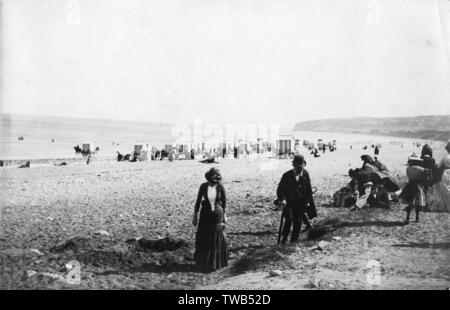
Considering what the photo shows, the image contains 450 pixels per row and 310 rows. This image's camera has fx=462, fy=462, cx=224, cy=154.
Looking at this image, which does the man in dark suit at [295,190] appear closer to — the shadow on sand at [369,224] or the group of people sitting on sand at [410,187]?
the shadow on sand at [369,224]

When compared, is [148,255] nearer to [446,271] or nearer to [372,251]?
[372,251]

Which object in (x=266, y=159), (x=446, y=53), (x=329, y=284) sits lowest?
(x=329, y=284)

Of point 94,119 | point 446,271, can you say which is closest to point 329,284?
point 446,271

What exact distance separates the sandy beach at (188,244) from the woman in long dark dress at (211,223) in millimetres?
260

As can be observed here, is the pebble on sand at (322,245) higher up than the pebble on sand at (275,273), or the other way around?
the pebble on sand at (322,245)

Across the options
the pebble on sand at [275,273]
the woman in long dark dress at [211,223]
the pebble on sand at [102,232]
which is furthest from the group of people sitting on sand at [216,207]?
the pebble on sand at [102,232]

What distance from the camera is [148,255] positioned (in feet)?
25.3

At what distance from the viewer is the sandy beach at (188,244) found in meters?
6.73

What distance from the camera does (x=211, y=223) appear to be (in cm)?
693

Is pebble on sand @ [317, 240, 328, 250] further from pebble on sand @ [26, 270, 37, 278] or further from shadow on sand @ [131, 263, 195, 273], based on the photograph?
pebble on sand @ [26, 270, 37, 278]

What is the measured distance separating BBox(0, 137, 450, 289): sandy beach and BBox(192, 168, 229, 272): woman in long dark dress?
0.26 metres

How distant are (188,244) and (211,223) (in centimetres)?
151
